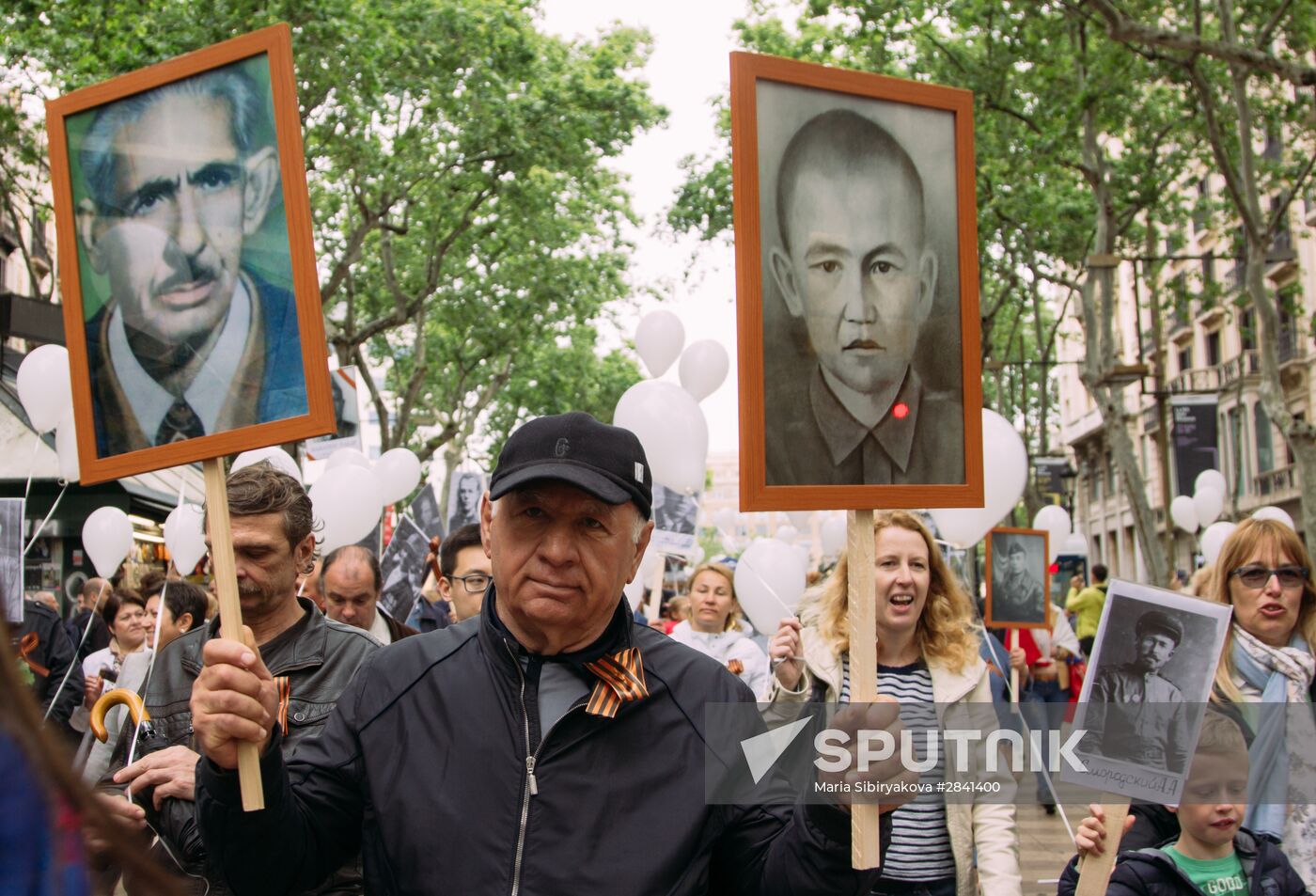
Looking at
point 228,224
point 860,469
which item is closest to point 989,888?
point 860,469

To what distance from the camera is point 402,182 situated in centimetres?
1912

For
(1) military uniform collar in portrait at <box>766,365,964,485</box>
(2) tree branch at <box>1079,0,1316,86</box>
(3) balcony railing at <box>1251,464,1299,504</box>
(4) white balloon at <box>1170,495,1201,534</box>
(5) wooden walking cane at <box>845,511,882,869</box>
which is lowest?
(3) balcony railing at <box>1251,464,1299,504</box>

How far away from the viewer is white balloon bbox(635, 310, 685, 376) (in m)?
11.6

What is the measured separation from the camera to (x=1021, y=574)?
29.0 feet

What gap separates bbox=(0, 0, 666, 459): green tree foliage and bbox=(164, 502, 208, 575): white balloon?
708cm

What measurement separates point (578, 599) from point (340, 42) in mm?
14386

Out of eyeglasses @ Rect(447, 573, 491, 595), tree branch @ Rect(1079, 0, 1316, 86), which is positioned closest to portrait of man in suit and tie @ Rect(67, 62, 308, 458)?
eyeglasses @ Rect(447, 573, 491, 595)

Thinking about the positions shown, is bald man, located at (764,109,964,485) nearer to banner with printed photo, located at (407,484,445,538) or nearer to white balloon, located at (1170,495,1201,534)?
banner with printed photo, located at (407,484,445,538)

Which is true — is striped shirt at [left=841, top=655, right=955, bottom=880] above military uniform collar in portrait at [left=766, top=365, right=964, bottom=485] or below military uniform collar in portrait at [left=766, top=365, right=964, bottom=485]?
below

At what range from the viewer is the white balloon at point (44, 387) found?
8.82 meters

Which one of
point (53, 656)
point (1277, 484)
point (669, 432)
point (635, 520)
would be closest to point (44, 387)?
point (53, 656)

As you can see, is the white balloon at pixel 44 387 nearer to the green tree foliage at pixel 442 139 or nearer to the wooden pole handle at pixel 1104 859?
the green tree foliage at pixel 442 139

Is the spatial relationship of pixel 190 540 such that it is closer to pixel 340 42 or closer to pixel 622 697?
pixel 622 697

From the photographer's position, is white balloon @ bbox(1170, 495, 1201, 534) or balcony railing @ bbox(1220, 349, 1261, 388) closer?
white balloon @ bbox(1170, 495, 1201, 534)
